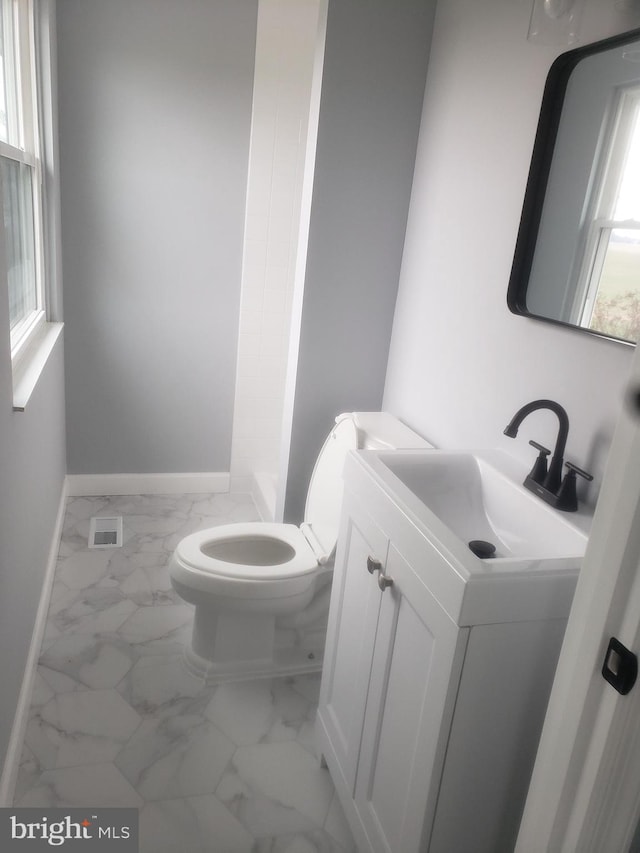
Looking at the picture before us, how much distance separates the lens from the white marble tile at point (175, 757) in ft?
5.66

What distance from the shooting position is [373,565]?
146 centimetres

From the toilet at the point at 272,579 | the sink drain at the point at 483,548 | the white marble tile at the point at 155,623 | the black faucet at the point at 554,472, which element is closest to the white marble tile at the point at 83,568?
the white marble tile at the point at 155,623

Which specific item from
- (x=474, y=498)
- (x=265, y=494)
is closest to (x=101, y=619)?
(x=265, y=494)

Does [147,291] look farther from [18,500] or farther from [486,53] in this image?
[486,53]

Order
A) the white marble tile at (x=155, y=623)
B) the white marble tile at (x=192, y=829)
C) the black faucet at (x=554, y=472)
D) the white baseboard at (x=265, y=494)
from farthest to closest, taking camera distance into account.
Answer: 1. the white baseboard at (x=265, y=494)
2. the white marble tile at (x=155, y=623)
3. the white marble tile at (x=192, y=829)
4. the black faucet at (x=554, y=472)

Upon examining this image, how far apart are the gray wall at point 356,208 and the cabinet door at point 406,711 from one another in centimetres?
110

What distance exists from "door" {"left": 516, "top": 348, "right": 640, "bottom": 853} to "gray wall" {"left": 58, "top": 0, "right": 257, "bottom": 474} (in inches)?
102

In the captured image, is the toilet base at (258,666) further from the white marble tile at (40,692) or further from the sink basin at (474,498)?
the sink basin at (474,498)

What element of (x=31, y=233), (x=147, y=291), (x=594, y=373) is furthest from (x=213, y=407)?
(x=594, y=373)

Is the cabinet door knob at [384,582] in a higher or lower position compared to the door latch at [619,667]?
lower

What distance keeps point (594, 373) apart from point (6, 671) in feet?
5.01

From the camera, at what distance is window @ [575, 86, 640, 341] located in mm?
1319

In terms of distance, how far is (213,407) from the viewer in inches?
133

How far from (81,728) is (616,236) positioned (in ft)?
6.01
